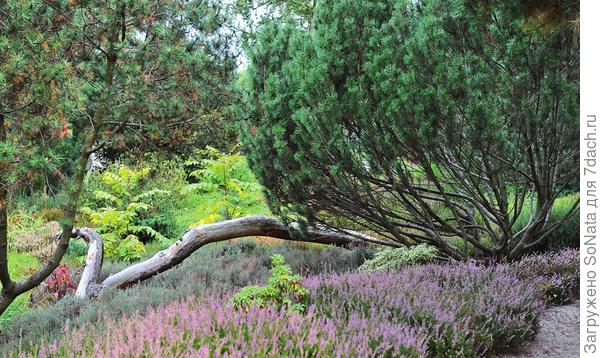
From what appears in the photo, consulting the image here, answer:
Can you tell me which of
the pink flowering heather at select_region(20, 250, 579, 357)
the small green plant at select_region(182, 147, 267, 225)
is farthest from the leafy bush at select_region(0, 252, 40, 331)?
the pink flowering heather at select_region(20, 250, 579, 357)

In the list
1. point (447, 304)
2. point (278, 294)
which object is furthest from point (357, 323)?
point (447, 304)

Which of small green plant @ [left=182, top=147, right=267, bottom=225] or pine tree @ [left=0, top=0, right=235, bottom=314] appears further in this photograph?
small green plant @ [left=182, top=147, right=267, bottom=225]

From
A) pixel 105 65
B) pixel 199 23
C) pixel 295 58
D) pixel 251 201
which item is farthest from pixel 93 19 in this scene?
pixel 251 201

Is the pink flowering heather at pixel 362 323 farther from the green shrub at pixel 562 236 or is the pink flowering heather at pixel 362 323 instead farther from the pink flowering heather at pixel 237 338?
the green shrub at pixel 562 236

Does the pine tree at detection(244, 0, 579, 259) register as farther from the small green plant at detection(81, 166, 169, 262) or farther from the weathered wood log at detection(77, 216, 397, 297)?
the small green plant at detection(81, 166, 169, 262)

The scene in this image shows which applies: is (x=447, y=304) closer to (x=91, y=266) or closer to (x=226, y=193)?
(x=91, y=266)

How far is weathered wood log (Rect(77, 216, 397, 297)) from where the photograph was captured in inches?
268

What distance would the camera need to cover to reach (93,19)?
527cm

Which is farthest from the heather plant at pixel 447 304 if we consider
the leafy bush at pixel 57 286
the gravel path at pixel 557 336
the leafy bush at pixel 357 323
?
the leafy bush at pixel 57 286

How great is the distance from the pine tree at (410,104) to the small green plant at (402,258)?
0.78ft

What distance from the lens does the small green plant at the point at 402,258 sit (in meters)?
6.11

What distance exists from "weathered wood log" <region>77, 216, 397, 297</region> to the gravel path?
2082 mm

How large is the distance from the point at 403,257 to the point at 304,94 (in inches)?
81.2

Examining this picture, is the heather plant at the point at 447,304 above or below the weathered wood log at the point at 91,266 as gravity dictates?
below
